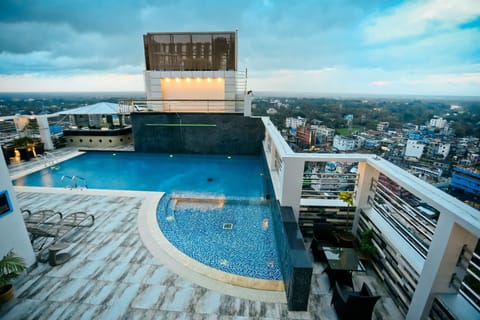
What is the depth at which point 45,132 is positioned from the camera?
442 inches

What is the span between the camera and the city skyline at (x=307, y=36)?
4.66m

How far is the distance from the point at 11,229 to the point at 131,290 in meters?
2.26

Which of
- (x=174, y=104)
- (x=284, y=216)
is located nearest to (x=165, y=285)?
(x=284, y=216)

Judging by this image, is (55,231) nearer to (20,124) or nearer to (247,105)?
(247,105)

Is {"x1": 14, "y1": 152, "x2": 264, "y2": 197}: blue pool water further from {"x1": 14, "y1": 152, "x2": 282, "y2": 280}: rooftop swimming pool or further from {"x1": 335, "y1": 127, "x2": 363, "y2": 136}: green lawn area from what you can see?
{"x1": 335, "y1": 127, "x2": 363, "y2": 136}: green lawn area

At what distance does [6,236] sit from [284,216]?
15.3ft

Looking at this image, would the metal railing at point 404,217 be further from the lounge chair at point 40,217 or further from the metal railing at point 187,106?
the metal railing at point 187,106

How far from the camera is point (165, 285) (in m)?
3.25

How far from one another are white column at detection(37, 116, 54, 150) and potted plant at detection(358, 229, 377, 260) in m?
15.2

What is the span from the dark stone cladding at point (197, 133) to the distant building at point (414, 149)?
7.74 metres

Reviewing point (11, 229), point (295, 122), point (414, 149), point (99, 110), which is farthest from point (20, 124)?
point (414, 149)

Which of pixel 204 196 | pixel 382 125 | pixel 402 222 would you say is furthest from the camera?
pixel 204 196

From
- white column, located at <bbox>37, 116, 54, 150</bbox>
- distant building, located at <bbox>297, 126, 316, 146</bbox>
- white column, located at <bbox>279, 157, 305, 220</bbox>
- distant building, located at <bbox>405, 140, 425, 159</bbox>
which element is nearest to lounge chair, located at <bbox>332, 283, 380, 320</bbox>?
white column, located at <bbox>279, 157, 305, 220</bbox>

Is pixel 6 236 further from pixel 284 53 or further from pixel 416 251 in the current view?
pixel 284 53
